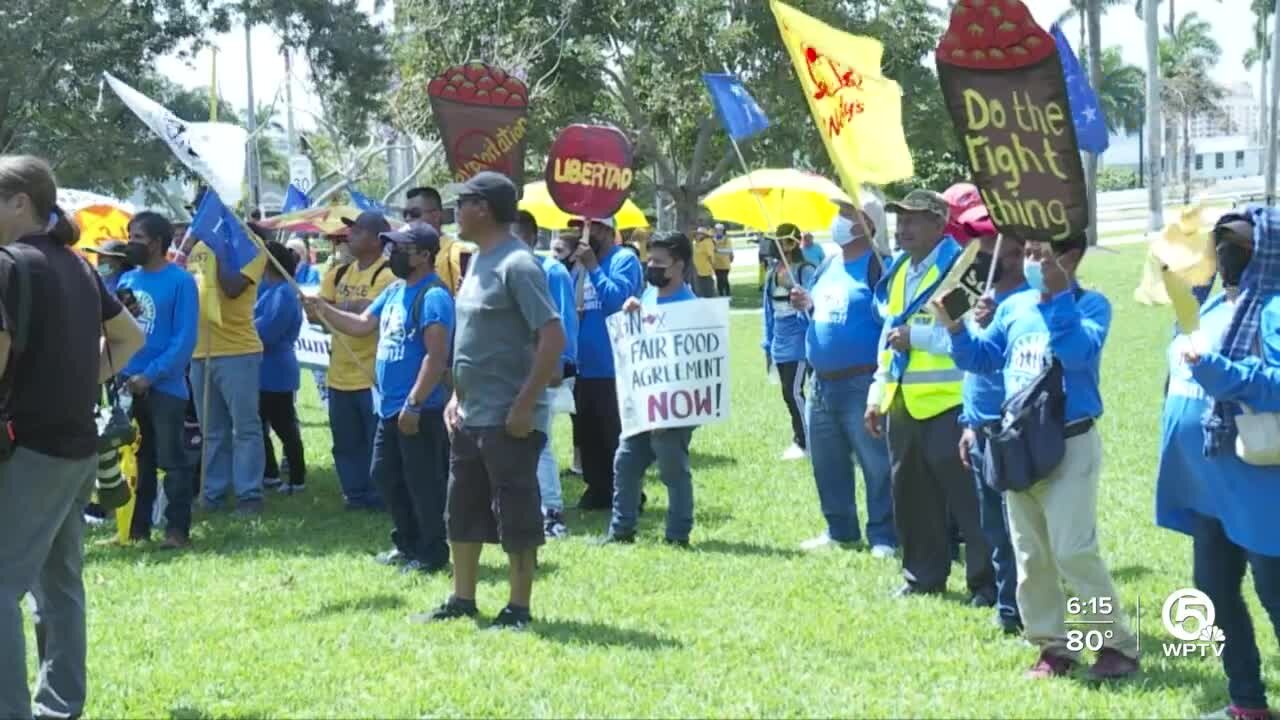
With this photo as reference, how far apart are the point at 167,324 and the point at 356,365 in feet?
4.15

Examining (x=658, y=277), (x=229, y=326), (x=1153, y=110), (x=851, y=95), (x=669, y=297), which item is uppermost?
(x=1153, y=110)

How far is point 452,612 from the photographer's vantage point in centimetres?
743

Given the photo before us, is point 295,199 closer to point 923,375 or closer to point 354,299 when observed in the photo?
point 354,299

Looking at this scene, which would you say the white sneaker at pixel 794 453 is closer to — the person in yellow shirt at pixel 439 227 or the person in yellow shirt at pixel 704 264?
the person in yellow shirt at pixel 439 227

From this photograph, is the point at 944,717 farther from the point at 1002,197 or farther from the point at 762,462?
the point at 762,462

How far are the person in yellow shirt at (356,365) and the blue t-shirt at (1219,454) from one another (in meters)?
5.40

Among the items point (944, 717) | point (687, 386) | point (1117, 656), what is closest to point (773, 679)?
point (944, 717)

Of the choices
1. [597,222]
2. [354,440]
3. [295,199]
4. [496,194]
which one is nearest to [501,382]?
[496,194]

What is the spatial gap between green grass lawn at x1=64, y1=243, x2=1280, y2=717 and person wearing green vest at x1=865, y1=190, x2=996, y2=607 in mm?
247

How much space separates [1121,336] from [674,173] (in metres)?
18.9

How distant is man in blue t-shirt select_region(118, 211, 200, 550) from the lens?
961 cm

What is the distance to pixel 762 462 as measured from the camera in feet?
41.2

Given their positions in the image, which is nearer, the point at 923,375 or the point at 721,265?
the point at 923,375

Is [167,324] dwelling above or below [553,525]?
above
